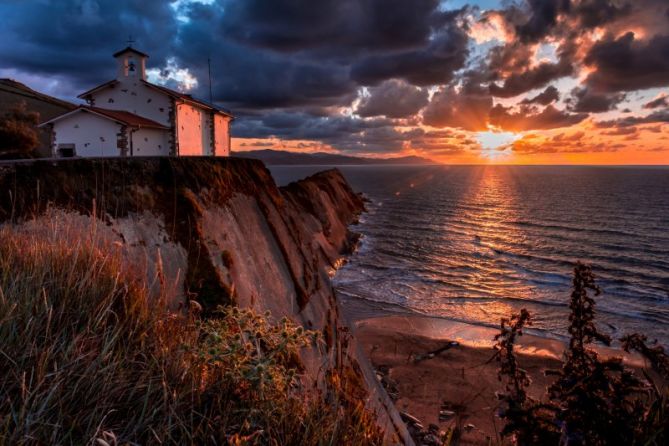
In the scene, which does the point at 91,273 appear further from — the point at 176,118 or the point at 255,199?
the point at 176,118

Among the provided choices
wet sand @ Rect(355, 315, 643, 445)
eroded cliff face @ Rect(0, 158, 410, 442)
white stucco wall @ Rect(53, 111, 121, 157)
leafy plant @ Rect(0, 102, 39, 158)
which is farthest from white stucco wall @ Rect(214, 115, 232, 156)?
eroded cliff face @ Rect(0, 158, 410, 442)

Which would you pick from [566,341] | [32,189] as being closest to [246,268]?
[32,189]

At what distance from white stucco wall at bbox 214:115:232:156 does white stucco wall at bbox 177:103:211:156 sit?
1438mm

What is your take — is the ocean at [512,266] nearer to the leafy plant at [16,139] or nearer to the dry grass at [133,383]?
the dry grass at [133,383]

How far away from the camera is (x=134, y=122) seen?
77.3ft

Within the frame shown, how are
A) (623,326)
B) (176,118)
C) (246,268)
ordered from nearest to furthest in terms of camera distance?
(246,268) < (623,326) < (176,118)

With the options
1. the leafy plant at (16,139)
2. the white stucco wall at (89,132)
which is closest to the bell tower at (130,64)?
the white stucco wall at (89,132)

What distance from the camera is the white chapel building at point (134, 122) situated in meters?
22.6

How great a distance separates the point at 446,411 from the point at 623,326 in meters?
14.6

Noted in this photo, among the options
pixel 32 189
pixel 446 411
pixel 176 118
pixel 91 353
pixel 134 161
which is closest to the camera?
pixel 91 353

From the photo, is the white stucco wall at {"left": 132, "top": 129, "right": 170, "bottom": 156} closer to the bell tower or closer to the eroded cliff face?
the bell tower

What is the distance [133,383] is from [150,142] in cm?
2548

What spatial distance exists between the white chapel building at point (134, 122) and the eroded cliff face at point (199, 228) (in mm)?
15288

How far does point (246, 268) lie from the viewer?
28.9ft
